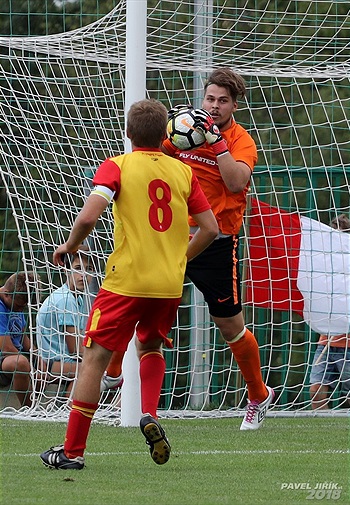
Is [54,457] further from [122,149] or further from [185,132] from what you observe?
[122,149]

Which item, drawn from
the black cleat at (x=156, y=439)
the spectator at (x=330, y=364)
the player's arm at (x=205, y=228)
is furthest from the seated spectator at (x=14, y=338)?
the black cleat at (x=156, y=439)

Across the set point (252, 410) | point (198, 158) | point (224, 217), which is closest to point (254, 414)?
point (252, 410)

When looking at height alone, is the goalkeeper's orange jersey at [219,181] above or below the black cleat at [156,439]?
above

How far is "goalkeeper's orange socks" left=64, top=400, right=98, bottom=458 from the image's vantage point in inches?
188

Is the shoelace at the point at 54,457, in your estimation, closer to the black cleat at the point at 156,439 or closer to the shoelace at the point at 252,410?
the black cleat at the point at 156,439

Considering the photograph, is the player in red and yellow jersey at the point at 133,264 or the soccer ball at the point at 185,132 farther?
the soccer ball at the point at 185,132

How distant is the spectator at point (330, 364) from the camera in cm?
830

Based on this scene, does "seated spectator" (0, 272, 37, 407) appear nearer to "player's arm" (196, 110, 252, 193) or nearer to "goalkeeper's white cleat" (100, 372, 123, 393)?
"goalkeeper's white cleat" (100, 372, 123, 393)

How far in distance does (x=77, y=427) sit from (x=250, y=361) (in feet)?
6.04

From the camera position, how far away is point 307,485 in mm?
4609

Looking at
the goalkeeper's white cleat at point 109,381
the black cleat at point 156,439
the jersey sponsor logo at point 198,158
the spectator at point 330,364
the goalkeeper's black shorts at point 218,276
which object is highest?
the jersey sponsor logo at point 198,158

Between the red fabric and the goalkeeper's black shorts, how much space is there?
2043 mm

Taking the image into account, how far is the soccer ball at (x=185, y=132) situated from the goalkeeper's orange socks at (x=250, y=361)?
1.15 m

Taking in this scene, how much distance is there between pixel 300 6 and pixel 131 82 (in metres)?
5.41
